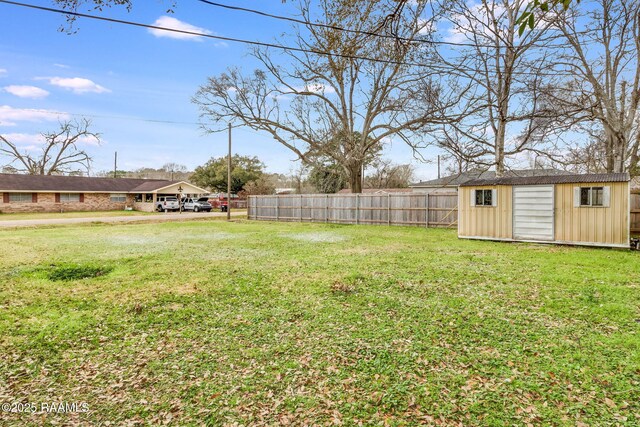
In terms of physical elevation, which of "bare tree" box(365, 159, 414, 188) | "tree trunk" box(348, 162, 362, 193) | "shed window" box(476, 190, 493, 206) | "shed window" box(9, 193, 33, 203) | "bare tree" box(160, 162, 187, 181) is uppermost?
"bare tree" box(160, 162, 187, 181)

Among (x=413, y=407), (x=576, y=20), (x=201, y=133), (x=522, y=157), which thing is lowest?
(x=413, y=407)

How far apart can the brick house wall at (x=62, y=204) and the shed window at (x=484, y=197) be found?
32.3 meters

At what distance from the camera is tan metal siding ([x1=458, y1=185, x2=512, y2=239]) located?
10469 mm

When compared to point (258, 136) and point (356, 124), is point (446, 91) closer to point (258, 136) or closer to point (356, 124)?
point (356, 124)

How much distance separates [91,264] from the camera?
23.8 feet

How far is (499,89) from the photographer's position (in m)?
12.6

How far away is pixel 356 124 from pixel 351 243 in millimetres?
11487

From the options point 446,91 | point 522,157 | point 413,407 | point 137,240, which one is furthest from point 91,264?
point 522,157

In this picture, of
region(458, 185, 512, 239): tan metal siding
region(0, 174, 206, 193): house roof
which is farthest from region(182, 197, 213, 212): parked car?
region(458, 185, 512, 239): tan metal siding

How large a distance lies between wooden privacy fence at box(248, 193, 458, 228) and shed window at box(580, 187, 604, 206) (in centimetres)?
565

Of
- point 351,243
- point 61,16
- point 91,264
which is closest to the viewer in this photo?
point 61,16

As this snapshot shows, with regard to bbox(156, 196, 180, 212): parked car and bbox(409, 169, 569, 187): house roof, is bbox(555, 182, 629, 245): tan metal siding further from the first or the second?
bbox(156, 196, 180, 212): parked car

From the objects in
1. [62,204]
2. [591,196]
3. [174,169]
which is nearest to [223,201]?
[62,204]

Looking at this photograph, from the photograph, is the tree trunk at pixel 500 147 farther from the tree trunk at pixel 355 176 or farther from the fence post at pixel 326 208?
the fence post at pixel 326 208
